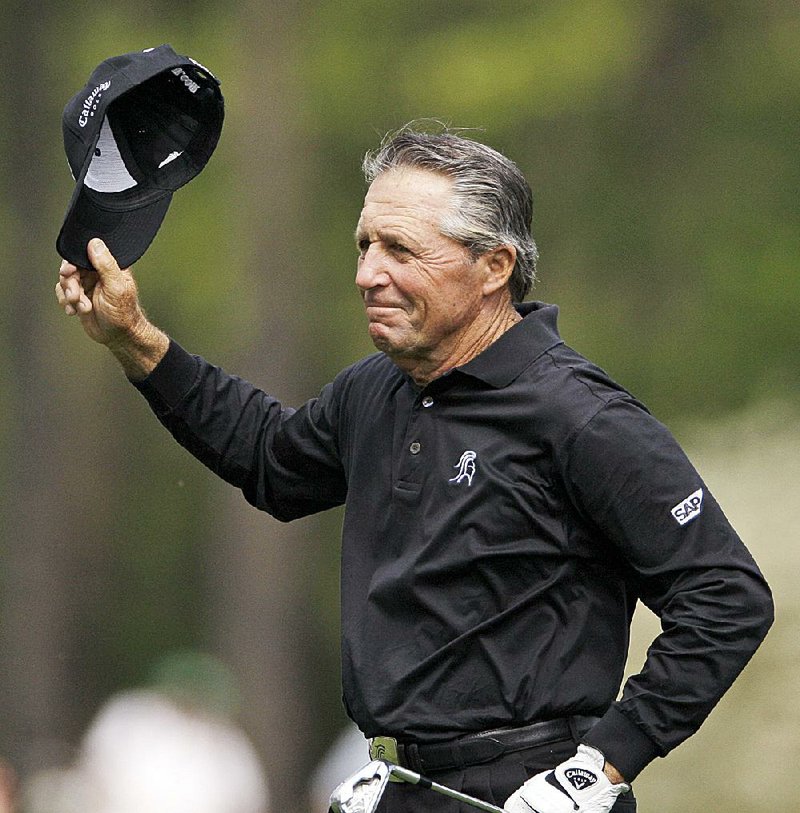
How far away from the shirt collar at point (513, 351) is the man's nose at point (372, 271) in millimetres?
274

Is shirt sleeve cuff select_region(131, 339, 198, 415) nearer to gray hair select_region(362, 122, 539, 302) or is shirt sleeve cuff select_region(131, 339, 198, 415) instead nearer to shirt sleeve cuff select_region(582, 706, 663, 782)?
gray hair select_region(362, 122, 539, 302)

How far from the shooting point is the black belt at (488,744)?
3824 mm

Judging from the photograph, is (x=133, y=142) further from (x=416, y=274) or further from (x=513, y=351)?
(x=513, y=351)

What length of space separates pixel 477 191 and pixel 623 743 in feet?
4.21

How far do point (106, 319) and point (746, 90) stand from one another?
1176cm

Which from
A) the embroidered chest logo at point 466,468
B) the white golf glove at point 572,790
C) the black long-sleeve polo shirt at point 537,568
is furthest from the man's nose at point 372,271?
the white golf glove at point 572,790

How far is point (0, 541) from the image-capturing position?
52.3ft

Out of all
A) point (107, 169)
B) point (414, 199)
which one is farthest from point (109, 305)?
point (414, 199)

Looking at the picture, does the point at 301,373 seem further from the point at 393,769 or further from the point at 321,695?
the point at 393,769

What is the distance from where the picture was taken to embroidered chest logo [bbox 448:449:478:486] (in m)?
3.90

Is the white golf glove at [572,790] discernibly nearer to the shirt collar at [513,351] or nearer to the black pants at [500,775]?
the black pants at [500,775]

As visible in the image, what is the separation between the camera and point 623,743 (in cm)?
371

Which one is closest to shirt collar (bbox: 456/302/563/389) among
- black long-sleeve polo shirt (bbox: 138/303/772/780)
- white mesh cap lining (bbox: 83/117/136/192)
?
black long-sleeve polo shirt (bbox: 138/303/772/780)

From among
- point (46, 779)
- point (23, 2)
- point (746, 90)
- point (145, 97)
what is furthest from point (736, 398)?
point (145, 97)
